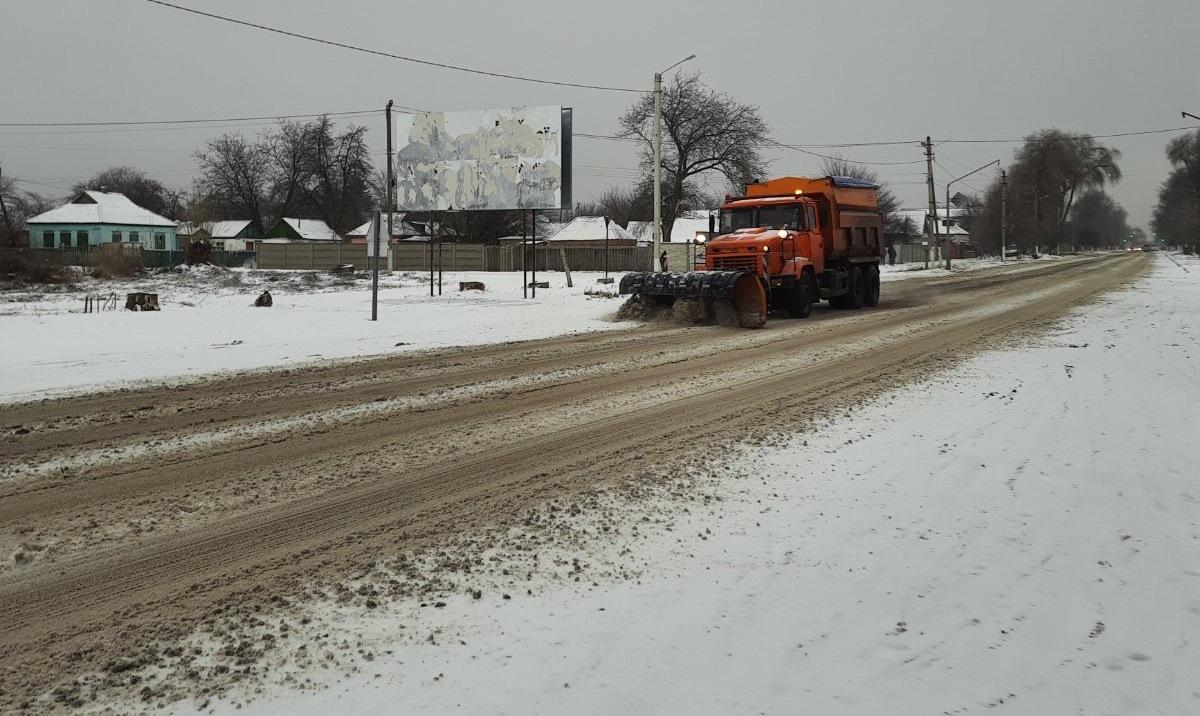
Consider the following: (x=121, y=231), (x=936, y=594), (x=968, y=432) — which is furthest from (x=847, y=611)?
(x=121, y=231)

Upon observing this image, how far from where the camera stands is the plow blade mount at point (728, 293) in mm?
16750

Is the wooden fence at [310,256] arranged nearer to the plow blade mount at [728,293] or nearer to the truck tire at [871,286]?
the truck tire at [871,286]

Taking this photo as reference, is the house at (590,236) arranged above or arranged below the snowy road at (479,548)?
above

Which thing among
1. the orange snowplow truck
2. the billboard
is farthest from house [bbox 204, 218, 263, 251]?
the orange snowplow truck

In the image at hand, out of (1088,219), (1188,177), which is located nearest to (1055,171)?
(1188,177)

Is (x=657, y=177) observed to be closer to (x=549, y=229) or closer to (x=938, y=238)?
(x=549, y=229)

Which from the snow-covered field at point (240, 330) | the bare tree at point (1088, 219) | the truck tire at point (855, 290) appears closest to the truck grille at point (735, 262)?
the snow-covered field at point (240, 330)

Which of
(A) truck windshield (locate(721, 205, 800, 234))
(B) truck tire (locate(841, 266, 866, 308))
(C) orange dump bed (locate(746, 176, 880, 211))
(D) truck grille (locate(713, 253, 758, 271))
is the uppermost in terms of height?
(C) orange dump bed (locate(746, 176, 880, 211))

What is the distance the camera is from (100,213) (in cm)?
8106

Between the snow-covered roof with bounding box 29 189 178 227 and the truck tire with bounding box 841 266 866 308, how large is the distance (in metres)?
81.4

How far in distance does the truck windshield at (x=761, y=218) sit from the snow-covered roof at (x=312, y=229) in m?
77.9

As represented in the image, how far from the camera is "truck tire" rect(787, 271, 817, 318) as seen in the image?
18.7m

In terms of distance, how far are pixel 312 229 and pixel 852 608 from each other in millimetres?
95225

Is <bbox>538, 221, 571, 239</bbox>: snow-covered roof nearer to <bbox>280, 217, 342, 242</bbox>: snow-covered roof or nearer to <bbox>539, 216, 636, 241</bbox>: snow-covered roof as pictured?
<bbox>539, 216, 636, 241</bbox>: snow-covered roof
